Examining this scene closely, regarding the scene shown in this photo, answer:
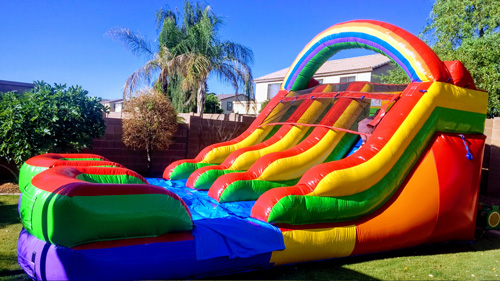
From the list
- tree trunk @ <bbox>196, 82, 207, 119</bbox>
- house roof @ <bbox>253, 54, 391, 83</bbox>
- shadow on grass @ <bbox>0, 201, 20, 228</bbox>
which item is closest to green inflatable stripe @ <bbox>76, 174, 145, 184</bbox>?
shadow on grass @ <bbox>0, 201, 20, 228</bbox>

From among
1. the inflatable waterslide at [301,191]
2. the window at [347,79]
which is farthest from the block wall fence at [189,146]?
the window at [347,79]

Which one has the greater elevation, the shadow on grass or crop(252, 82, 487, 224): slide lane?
crop(252, 82, 487, 224): slide lane

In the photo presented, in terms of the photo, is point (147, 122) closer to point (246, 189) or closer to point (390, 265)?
point (246, 189)

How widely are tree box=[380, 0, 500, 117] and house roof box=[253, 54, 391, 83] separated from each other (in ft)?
11.2

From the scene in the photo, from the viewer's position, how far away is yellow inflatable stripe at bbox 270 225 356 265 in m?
3.80

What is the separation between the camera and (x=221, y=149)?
716 cm

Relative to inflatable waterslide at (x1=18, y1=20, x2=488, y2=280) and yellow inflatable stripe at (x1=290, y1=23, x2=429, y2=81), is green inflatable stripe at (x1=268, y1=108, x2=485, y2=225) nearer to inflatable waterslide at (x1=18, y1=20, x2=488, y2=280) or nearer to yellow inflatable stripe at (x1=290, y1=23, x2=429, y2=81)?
inflatable waterslide at (x1=18, y1=20, x2=488, y2=280)

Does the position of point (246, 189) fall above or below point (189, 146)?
below

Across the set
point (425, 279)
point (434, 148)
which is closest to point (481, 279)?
point (425, 279)

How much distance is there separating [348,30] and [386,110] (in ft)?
5.36

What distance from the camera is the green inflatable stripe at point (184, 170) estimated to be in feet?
22.3

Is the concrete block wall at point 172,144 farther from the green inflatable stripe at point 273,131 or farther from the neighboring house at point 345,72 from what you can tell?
the neighboring house at point 345,72

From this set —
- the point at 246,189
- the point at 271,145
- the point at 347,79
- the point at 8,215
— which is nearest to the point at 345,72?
the point at 347,79

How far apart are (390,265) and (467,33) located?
12216 mm
